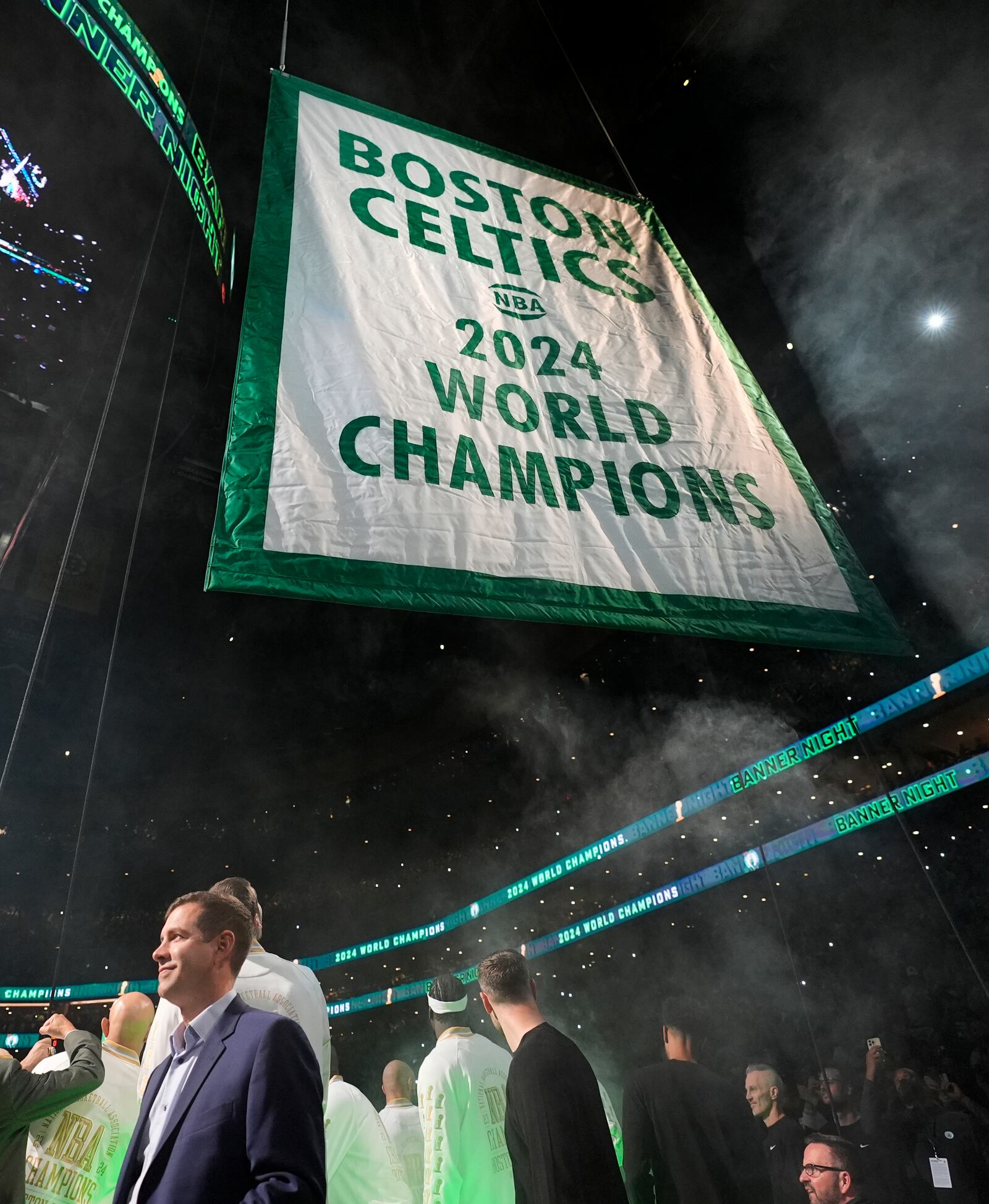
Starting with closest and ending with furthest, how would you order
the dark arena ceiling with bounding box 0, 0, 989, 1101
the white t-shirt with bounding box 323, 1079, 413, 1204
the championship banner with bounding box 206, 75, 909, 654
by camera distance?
the championship banner with bounding box 206, 75, 909, 654 < the white t-shirt with bounding box 323, 1079, 413, 1204 < the dark arena ceiling with bounding box 0, 0, 989, 1101

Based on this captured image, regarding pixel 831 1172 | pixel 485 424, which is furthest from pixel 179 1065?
pixel 831 1172

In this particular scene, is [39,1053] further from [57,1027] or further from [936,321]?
[936,321]

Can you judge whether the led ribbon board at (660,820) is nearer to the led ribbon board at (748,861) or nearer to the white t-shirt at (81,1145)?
the led ribbon board at (748,861)

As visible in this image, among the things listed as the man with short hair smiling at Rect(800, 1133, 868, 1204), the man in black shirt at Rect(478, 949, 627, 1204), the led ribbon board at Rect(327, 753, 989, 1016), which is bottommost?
the man with short hair smiling at Rect(800, 1133, 868, 1204)

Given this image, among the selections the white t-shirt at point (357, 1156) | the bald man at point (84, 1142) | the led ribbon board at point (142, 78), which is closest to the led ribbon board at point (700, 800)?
the white t-shirt at point (357, 1156)

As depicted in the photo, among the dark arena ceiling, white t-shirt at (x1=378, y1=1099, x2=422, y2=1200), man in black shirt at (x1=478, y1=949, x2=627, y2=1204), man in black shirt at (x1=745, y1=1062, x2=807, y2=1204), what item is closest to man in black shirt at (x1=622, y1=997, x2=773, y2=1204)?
man in black shirt at (x1=478, y1=949, x2=627, y2=1204)

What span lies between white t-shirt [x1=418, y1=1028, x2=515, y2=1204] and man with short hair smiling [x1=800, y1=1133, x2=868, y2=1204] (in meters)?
0.99

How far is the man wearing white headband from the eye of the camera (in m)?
2.54

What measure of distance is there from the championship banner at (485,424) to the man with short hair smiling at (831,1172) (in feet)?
5.51

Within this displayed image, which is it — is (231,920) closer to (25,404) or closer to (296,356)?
(296,356)

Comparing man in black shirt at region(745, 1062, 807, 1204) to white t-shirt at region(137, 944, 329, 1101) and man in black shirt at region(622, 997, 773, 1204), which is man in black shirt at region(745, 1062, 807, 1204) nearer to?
man in black shirt at region(622, 997, 773, 1204)

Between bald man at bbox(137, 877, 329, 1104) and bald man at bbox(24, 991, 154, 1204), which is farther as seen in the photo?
bald man at bbox(24, 991, 154, 1204)

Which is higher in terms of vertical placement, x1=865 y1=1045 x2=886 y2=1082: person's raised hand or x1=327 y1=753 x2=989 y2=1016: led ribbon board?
x1=327 y1=753 x2=989 y2=1016: led ribbon board

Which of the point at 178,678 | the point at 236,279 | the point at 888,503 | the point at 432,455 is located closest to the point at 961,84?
the point at 888,503
